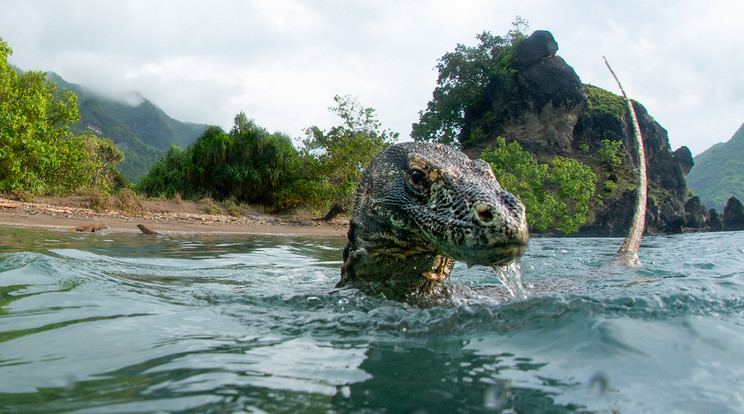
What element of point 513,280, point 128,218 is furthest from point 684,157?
point 513,280

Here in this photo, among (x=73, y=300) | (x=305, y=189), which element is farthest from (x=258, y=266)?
(x=305, y=189)

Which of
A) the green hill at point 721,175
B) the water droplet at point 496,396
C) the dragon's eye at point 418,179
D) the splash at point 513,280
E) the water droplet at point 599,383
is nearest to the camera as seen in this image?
the water droplet at point 496,396

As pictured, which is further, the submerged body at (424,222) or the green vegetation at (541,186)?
the green vegetation at (541,186)

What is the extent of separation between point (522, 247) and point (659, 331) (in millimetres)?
834

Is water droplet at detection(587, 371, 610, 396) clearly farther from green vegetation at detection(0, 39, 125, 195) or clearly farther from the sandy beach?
green vegetation at detection(0, 39, 125, 195)

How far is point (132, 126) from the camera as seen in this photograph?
162m

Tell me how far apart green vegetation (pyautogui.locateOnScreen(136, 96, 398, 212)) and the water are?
72.8 ft

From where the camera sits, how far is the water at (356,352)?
4.69ft

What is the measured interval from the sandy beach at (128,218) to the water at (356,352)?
10685 mm

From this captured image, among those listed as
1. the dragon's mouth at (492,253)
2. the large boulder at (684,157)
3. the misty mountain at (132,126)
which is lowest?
the dragon's mouth at (492,253)

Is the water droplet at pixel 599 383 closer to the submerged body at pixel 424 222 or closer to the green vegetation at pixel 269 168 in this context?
the submerged body at pixel 424 222

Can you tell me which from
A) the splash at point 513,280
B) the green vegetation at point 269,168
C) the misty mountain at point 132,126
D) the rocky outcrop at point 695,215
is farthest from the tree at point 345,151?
the misty mountain at point 132,126

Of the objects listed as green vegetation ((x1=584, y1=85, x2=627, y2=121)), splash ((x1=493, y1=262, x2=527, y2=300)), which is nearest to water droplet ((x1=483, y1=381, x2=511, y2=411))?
splash ((x1=493, y1=262, x2=527, y2=300))

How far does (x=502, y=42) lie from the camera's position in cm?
5769
